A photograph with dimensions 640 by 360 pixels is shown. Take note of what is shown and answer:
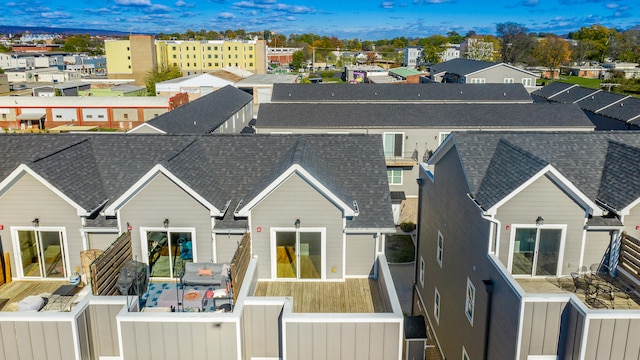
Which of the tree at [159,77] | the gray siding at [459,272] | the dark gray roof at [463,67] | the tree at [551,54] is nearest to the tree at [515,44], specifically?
the tree at [551,54]

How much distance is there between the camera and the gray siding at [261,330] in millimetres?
12258

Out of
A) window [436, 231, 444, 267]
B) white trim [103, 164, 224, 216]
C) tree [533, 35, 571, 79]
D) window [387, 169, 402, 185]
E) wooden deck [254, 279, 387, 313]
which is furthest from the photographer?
tree [533, 35, 571, 79]

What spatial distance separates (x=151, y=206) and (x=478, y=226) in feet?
33.5

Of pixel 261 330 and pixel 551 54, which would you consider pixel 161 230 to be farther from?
pixel 551 54

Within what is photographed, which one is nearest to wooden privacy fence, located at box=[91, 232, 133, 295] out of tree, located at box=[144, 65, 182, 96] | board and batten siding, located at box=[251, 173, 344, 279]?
board and batten siding, located at box=[251, 173, 344, 279]

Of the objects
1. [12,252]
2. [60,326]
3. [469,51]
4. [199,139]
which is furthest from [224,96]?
[469,51]

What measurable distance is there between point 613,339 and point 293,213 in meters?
8.87

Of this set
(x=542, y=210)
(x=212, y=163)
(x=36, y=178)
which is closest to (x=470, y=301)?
(x=542, y=210)

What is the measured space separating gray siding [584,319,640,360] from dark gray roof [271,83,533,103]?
42.8 meters

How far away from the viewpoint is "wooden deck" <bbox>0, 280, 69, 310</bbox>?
13996 mm

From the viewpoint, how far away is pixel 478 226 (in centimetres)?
1470

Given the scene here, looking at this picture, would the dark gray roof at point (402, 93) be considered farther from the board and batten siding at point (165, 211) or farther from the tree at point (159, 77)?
the tree at point (159, 77)

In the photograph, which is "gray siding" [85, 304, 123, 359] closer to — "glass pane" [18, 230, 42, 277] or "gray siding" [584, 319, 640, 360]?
"glass pane" [18, 230, 42, 277]

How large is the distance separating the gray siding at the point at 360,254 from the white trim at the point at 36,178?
8327mm
